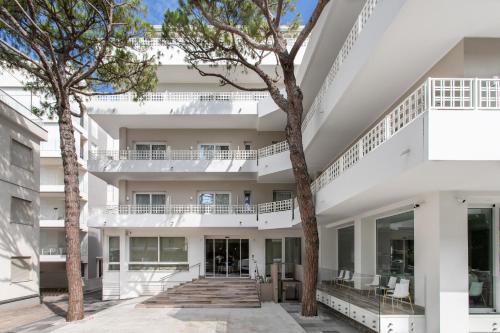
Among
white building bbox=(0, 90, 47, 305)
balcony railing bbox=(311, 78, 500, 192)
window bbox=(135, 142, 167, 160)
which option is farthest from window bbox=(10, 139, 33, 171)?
balcony railing bbox=(311, 78, 500, 192)

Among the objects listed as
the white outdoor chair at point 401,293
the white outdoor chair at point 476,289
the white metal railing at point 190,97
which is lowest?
the white outdoor chair at point 401,293

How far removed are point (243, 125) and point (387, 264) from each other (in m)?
12.6

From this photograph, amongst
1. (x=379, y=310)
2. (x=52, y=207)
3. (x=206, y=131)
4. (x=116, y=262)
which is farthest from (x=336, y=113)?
(x=52, y=207)

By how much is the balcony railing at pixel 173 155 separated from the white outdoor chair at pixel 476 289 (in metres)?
14.5

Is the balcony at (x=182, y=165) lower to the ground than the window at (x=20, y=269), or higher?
higher

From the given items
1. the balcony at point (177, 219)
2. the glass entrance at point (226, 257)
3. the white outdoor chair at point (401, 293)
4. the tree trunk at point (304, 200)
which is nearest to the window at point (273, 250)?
the glass entrance at point (226, 257)

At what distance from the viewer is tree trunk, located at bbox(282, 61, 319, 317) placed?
1386cm

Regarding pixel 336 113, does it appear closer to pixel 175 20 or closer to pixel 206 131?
pixel 175 20

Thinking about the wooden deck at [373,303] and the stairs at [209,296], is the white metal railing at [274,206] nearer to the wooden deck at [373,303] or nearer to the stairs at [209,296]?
the stairs at [209,296]

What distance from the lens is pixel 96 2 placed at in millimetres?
14844

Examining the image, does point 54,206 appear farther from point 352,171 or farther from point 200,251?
point 352,171

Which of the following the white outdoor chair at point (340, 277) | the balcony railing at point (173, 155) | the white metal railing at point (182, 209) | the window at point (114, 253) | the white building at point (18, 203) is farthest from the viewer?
the window at point (114, 253)

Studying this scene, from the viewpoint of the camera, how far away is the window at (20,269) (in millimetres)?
18219

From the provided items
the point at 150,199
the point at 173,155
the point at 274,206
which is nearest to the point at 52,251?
the point at 150,199
